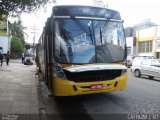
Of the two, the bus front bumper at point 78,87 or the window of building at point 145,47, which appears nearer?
the bus front bumper at point 78,87

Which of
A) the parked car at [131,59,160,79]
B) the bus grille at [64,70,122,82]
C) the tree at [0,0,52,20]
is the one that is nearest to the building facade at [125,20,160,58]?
the parked car at [131,59,160,79]

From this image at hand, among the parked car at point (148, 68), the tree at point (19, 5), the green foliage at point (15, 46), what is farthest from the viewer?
the green foliage at point (15, 46)

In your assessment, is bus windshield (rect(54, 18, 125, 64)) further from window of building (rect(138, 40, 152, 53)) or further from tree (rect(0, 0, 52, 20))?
window of building (rect(138, 40, 152, 53))

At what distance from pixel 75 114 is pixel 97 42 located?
243 centimetres

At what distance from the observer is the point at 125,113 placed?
886cm

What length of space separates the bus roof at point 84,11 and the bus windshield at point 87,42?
0.20 m

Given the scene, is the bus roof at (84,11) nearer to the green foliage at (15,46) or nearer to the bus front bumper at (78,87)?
the bus front bumper at (78,87)

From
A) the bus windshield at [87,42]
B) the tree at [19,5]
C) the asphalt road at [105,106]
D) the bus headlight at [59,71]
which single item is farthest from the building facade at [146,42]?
the bus headlight at [59,71]

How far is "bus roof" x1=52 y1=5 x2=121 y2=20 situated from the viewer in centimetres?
974

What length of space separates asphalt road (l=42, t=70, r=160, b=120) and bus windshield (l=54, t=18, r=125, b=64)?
155 centimetres

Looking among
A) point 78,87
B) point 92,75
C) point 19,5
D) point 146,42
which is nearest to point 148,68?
point 19,5

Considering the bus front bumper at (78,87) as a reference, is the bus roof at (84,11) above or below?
above

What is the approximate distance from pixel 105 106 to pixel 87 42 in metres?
2.21

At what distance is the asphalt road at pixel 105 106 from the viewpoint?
28.5 feet
